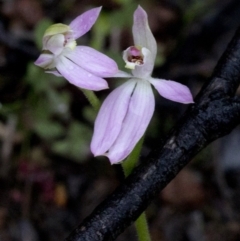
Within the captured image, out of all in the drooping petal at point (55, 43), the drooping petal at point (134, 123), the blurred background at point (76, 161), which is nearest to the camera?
the drooping petal at point (134, 123)

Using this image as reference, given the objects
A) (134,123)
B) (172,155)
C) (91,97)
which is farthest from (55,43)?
(172,155)

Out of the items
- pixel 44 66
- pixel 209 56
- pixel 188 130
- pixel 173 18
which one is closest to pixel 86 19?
pixel 44 66

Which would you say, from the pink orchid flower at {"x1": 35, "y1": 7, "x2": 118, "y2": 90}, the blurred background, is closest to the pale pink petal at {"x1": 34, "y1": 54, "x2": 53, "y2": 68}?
the pink orchid flower at {"x1": 35, "y1": 7, "x2": 118, "y2": 90}

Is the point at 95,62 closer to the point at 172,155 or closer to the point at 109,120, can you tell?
the point at 109,120

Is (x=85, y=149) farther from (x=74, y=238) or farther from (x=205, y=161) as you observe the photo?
(x=74, y=238)

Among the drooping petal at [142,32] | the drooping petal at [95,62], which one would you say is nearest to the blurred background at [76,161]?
the drooping petal at [142,32]

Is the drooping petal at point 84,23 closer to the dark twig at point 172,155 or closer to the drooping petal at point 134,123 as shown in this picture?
the drooping petal at point 134,123
